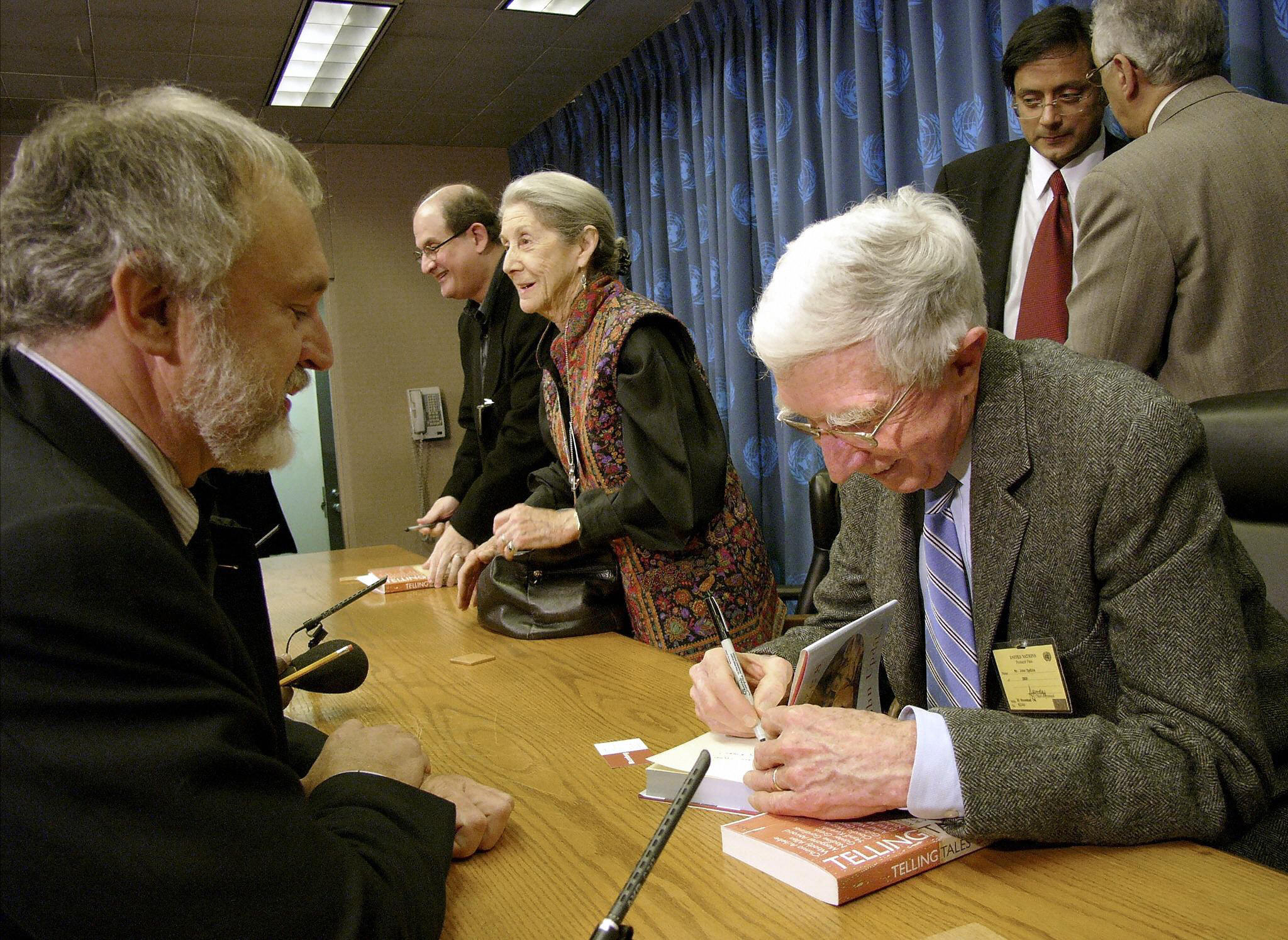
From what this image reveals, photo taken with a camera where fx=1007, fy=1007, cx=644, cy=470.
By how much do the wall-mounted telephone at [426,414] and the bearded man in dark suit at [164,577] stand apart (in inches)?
218

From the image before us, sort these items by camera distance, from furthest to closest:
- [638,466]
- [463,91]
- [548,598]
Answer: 1. [463,91]
2. [638,466]
3. [548,598]

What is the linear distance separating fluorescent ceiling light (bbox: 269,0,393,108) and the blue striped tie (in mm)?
3656

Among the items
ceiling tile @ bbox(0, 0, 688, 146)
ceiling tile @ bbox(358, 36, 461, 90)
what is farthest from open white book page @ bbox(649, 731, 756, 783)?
ceiling tile @ bbox(358, 36, 461, 90)

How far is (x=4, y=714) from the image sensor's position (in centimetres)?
63

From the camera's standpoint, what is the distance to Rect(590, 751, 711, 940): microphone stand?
2.07 ft

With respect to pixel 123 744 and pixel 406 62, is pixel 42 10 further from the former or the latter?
pixel 123 744

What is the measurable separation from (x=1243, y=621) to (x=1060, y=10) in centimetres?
186

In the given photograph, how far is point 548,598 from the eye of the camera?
6.77 ft

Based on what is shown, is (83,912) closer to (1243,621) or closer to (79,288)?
(79,288)

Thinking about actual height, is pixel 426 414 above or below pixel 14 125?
below

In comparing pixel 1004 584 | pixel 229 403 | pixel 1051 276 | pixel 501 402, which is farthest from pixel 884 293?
pixel 501 402

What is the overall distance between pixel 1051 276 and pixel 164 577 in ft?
7.74

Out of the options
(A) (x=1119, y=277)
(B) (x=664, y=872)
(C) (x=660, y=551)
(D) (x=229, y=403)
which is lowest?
(B) (x=664, y=872)

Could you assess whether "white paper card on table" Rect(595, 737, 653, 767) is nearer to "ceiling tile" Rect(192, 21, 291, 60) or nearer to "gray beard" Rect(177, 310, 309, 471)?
"gray beard" Rect(177, 310, 309, 471)
